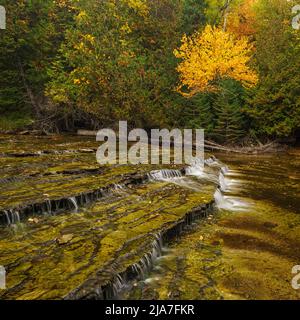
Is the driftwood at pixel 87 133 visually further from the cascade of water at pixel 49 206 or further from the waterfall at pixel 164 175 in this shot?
the cascade of water at pixel 49 206

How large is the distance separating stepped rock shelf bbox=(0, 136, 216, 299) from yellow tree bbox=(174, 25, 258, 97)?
39.2 feet

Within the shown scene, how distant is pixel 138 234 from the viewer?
6.34 meters

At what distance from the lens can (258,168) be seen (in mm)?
15547

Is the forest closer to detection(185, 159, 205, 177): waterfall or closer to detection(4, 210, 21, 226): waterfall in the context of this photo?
detection(185, 159, 205, 177): waterfall

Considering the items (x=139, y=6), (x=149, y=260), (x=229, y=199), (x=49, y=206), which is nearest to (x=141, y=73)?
(x=139, y=6)

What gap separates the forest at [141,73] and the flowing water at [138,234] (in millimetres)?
10716

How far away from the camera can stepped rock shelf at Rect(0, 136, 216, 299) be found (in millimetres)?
4660

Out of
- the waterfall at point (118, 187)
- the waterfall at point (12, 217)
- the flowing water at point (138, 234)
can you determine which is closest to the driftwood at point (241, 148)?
the flowing water at point (138, 234)

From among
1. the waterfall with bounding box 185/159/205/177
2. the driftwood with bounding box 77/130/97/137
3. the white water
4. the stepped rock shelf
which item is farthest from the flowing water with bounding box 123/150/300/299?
the driftwood with bounding box 77/130/97/137

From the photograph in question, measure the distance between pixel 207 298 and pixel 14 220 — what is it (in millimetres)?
3729

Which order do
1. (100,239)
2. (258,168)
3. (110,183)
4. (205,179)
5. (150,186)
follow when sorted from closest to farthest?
(100,239), (110,183), (150,186), (205,179), (258,168)
